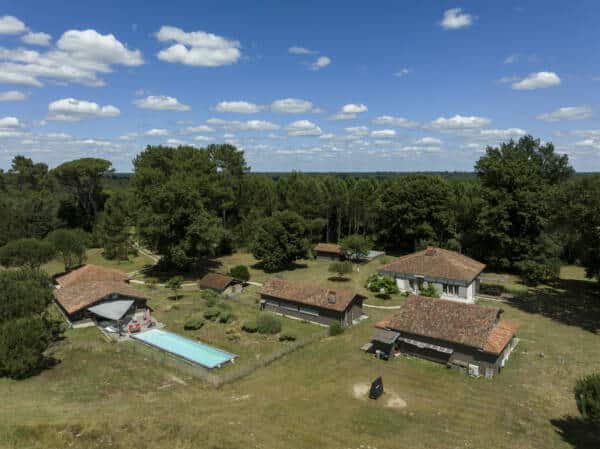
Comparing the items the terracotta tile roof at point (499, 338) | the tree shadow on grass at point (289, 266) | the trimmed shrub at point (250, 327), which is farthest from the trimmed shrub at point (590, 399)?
the tree shadow on grass at point (289, 266)

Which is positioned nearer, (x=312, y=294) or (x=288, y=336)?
(x=288, y=336)

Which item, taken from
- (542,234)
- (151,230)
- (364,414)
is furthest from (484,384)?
(151,230)

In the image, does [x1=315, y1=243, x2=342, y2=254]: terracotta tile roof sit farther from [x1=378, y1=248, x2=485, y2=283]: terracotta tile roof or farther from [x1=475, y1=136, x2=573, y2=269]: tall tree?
[x1=475, y1=136, x2=573, y2=269]: tall tree

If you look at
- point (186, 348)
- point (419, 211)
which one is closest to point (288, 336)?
point (186, 348)

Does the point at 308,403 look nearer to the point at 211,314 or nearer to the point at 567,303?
the point at 211,314

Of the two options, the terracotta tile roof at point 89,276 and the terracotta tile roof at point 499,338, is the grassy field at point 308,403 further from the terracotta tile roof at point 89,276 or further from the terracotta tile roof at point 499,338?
the terracotta tile roof at point 89,276

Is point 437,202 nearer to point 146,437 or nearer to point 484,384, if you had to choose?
point 484,384
